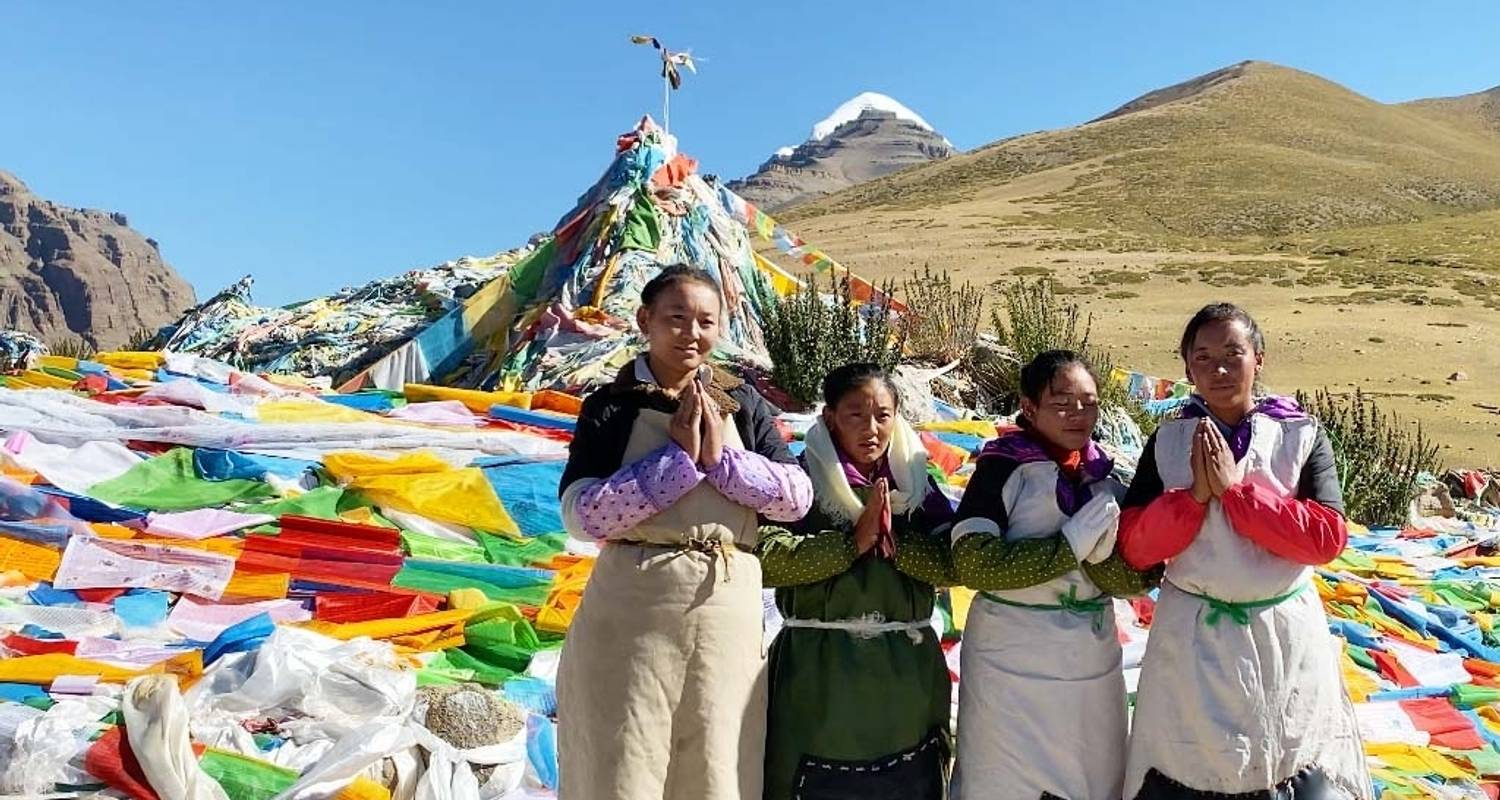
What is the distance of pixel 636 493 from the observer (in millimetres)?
2170

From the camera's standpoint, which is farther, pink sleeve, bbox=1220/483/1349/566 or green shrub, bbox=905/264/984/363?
green shrub, bbox=905/264/984/363

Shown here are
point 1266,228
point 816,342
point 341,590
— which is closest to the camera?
point 341,590

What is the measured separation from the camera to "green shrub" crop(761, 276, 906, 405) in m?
7.97

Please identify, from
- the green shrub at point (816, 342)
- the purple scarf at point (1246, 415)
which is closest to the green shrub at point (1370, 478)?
the green shrub at point (816, 342)

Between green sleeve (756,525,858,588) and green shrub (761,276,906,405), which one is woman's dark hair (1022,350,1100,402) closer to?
green sleeve (756,525,858,588)

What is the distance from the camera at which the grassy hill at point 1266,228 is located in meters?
19.3

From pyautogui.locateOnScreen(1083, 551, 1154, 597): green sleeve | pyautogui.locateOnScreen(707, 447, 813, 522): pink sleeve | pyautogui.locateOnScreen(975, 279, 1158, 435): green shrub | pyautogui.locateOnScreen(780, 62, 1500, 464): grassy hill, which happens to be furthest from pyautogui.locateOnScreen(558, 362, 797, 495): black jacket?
pyautogui.locateOnScreen(780, 62, 1500, 464): grassy hill

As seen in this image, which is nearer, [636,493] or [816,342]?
[636,493]

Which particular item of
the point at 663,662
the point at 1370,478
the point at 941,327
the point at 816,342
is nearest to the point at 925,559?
the point at 663,662

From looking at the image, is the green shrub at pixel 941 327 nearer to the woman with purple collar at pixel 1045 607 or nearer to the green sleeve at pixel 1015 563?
the woman with purple collar at pixel 1045 607

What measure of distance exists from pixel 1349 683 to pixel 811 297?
5.01 metres

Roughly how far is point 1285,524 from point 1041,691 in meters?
0.57

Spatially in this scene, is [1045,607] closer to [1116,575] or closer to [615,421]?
[1116,575]

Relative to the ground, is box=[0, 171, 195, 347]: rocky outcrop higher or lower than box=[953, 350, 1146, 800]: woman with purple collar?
higher
